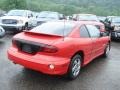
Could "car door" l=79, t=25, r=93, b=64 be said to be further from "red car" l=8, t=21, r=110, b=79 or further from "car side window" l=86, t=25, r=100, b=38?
"car side window" l=86, t=25, r=100, b=38

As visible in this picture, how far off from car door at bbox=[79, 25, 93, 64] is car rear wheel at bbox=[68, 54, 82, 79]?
1.15 ft

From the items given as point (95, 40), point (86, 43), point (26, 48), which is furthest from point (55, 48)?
point (95, 40)

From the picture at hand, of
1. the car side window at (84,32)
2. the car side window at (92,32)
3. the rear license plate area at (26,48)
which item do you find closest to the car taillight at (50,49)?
the rear license plate area at (26,48)

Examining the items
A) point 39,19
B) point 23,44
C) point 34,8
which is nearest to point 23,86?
point 23,44

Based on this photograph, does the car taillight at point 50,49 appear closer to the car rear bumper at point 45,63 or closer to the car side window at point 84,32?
the car rear bumper at point 45,63

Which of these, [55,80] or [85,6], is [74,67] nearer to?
[55,80]

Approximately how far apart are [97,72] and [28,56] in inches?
90.9

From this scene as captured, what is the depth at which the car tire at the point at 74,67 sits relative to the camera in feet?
19.0

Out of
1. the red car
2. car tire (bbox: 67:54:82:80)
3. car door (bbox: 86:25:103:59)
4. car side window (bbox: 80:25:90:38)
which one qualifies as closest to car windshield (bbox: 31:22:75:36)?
the red car

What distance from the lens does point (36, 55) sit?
5.41 meters

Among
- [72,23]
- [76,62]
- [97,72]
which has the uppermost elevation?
[72,23]

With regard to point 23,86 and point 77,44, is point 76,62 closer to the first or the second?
point 77,44

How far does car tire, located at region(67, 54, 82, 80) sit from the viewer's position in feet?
19.0

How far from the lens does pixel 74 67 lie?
5980 mm
